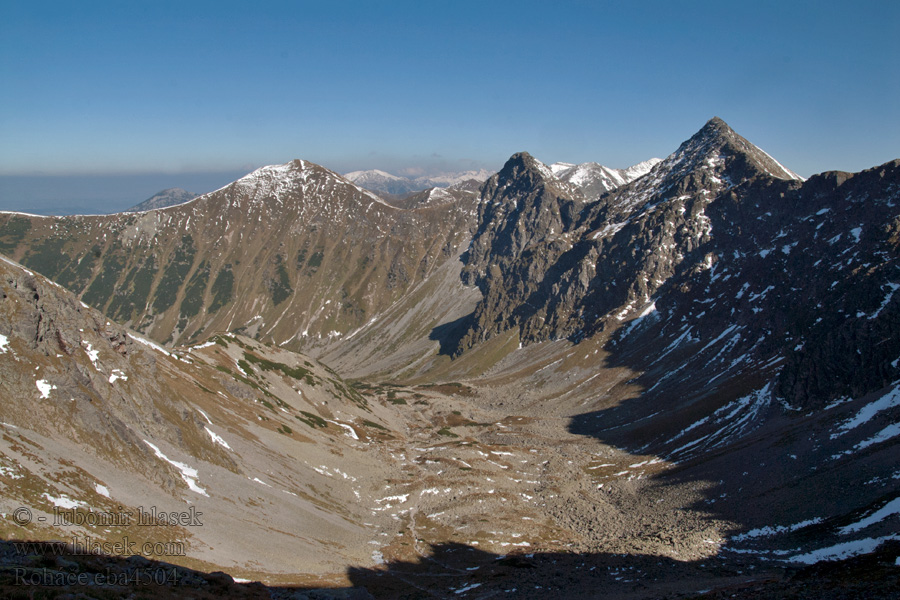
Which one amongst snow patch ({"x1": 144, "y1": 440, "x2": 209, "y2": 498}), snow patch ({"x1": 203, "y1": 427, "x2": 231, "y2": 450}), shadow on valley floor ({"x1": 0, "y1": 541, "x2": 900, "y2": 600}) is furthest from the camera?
snow patch ({"x1": 203, "y1": 427, "x2": 231, "y2": 450})

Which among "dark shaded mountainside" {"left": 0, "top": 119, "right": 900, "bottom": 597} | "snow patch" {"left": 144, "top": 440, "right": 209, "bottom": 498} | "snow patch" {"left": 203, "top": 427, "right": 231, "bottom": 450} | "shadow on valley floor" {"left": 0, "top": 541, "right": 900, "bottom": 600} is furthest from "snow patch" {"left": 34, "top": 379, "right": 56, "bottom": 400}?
"shadow on valley floor" {"left": 0, "top": 541, "right": 900, "bottom": 600}

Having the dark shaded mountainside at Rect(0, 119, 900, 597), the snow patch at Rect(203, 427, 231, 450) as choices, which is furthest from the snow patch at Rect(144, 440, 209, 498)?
the snow patch at Rect(203, 427, 231, 450)

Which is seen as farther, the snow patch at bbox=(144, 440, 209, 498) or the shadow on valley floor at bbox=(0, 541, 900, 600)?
the snow patch at bbox=(144, 440, 209, 498)

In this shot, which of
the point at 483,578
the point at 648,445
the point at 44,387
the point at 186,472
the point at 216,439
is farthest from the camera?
the point at 648,445

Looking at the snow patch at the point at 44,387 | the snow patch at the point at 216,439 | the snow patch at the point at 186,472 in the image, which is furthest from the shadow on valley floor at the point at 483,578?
the snow patch at the point at 216,439

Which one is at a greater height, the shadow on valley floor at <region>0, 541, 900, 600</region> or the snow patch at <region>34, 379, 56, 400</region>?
the snow patch at <region>34, 379, 56, 400</region>

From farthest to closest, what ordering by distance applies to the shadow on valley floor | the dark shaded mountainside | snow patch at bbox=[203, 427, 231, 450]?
snow patch at bbox=[203, 427, 231, 450], the dark shaded mountainside, the shadow on valley floor

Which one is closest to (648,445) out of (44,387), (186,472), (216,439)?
(216,439)

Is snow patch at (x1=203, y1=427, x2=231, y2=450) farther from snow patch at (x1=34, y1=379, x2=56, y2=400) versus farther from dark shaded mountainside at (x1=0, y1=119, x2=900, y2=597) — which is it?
snow patch at (x1=34, y1=379, x2=56, y2=400)

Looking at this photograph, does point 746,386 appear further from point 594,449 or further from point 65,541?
point 65,541

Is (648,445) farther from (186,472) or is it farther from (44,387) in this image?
(44,387)

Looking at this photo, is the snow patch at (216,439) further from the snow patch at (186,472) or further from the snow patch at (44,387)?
the snow patch at (44,387)
